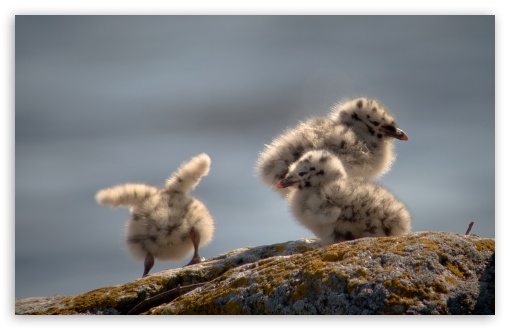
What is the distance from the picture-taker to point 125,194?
285 inches

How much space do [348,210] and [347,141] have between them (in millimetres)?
1533

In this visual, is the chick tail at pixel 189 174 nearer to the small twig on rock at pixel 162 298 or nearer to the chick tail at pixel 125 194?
the chick tail at pixel 125 194

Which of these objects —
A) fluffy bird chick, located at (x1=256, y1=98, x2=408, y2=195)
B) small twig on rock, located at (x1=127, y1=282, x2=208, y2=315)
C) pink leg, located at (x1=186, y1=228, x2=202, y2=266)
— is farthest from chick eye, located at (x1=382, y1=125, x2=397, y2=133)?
small twig on rock, located at (x1=127, y1=282, x2=208, y2=315)

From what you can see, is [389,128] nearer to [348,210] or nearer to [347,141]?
[347,141]

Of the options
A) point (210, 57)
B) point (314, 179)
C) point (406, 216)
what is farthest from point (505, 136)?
point (210, 57)

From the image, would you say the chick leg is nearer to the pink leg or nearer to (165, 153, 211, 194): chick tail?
the pink leg

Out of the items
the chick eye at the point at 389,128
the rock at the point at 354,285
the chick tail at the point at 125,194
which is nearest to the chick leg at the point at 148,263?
the chick tail at the point at 125,194

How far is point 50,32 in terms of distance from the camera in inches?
255

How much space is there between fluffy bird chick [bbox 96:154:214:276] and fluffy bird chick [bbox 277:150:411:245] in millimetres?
1166

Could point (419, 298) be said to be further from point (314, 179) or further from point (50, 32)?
point (50, 32)

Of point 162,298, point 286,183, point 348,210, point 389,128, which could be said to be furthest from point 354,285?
point 389,128

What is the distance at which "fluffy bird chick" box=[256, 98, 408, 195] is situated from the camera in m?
7.25

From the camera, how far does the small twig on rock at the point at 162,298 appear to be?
543 centimetres

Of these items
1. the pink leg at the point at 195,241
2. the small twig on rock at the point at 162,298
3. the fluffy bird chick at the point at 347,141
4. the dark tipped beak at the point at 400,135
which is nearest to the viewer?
the small twig on rock at the point at 162,298
